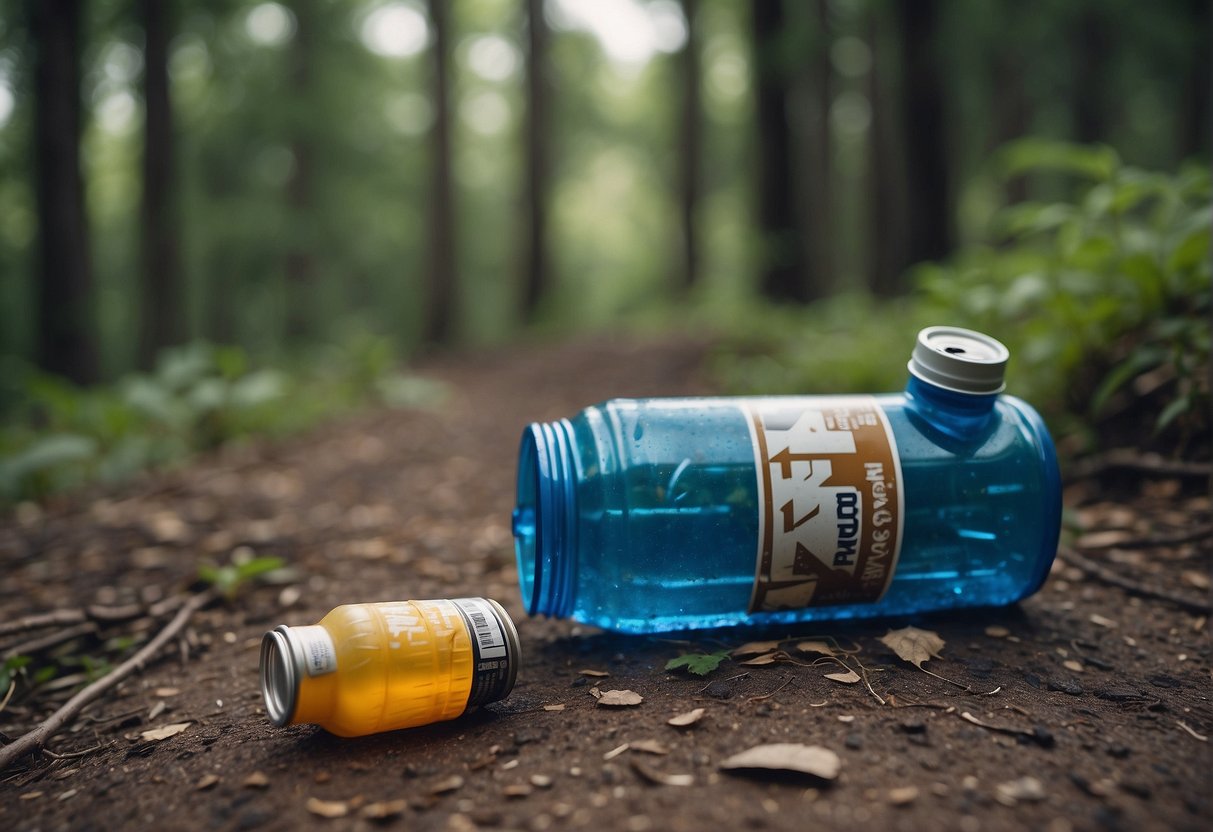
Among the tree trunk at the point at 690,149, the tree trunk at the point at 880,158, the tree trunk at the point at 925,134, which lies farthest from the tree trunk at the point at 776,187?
the tree trunk at the point at 690,149

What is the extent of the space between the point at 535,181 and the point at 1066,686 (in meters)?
11.1

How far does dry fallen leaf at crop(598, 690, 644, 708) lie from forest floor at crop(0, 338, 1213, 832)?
0.03 m

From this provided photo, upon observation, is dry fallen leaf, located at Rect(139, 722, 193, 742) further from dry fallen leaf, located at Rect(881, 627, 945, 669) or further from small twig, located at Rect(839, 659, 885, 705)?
dry fallen leaf, located at Rect(881, 627, 945, 669)

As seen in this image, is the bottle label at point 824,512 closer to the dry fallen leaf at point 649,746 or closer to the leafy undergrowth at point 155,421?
the dry fallen leaf at point 649,746

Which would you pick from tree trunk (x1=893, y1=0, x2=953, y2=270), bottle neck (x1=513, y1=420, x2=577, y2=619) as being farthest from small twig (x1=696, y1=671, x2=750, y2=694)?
tree trunk (x1=893, y1=0, x2=953, y2=270)

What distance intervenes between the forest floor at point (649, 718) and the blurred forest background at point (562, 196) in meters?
0.99

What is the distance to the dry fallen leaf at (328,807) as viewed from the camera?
52.7 inches

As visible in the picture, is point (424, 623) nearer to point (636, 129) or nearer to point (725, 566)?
point (725, 566)

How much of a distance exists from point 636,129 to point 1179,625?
1913 centimetres

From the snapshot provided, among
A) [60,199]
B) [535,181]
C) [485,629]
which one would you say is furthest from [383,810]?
[535,181]

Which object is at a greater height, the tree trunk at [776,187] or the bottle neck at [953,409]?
the tree trunk at [776,187]

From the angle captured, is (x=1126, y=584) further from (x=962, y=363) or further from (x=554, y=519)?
(x=554, y=519)

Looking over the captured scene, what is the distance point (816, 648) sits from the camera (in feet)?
6.02

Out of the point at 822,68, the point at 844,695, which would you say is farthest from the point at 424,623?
the point at 822,68
